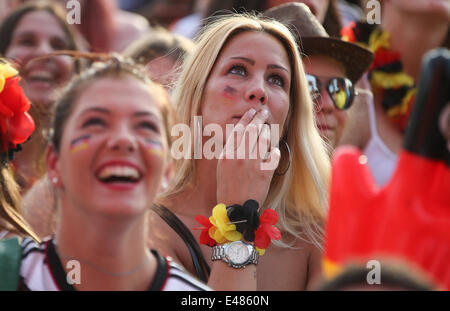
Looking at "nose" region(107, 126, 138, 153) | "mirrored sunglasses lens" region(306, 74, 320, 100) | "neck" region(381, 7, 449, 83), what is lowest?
"nose" region(107, 126, 138, 153)

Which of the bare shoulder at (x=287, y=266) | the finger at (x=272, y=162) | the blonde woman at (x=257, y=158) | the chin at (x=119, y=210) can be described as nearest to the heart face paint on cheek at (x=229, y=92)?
the blonde woman at (x=257, y=158)

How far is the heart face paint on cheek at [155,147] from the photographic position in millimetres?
1676

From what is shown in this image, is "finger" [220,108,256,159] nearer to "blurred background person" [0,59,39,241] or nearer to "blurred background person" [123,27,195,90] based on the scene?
"blurred background person" [0,59,39,241]

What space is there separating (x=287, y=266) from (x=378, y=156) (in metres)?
1.20

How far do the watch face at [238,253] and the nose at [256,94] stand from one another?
0.51 meters

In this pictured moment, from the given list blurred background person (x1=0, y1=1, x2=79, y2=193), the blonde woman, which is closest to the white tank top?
the blonde woman

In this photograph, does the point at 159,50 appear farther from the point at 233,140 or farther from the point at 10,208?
the point at 10,208

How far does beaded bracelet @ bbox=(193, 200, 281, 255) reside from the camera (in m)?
2.04

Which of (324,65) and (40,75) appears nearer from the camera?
(324,65)

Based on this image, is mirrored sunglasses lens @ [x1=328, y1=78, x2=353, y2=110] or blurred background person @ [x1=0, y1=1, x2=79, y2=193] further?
blurred background person @ [x1=0, y1=1, x2=79, y2=193]

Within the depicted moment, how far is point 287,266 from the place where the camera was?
238cm

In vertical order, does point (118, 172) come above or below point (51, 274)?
above

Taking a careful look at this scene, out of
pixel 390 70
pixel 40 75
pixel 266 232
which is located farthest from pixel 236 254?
pixel 390 70
